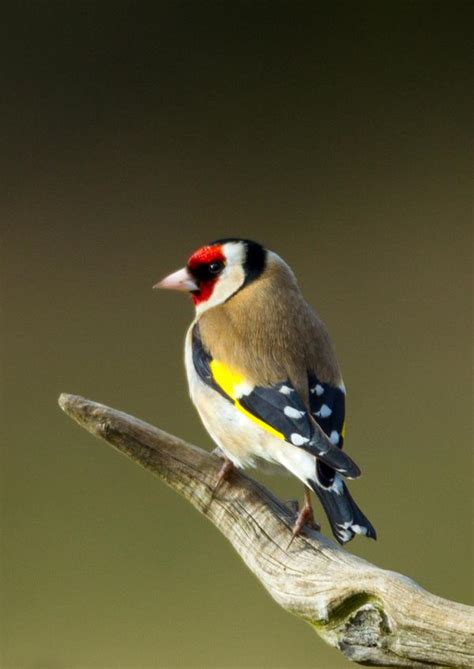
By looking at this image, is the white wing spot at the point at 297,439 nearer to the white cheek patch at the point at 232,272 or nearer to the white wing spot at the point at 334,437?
the white wing spot at the point at 334,437

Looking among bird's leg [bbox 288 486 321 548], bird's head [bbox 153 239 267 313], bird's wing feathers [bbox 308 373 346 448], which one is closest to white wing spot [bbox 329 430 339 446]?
bird's wing feathers [bbox 308 373 346 448]

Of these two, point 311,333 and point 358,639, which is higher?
point 311,333

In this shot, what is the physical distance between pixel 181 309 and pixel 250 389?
11.9 ft

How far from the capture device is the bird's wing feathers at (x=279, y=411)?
1.75 metres

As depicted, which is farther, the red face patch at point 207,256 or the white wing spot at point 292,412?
the red face patch at point 207,256

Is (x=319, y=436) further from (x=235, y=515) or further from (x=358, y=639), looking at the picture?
(x=358, y=639)

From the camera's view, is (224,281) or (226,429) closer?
(226,429)

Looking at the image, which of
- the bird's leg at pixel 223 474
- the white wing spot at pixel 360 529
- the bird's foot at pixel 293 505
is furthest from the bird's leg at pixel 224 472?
the white wing spot at pixel 360 529

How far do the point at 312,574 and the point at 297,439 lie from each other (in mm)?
211

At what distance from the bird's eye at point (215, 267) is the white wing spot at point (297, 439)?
47 centimetres

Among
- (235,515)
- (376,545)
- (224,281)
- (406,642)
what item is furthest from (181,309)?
(406,642)

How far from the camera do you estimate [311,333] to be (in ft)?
6.60

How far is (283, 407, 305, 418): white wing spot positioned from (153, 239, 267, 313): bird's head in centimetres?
37

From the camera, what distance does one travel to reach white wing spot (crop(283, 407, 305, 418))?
183cm
